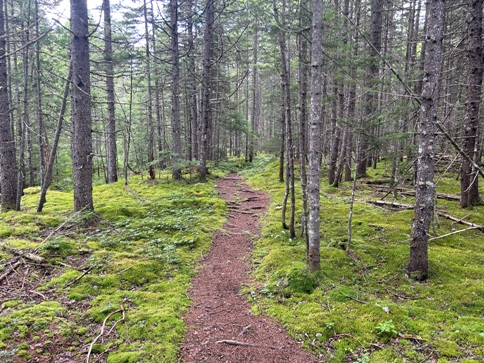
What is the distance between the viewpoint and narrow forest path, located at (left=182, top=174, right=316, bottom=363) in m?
3.96

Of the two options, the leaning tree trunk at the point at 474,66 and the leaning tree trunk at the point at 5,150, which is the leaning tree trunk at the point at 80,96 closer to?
the leaning tree trunk at the point at 5,150

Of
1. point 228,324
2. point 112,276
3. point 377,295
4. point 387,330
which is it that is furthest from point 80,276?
point 377,295

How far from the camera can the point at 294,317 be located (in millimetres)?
4664

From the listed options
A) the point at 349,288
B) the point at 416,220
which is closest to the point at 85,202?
the point at 349,288

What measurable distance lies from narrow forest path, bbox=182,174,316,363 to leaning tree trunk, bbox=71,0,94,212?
4259mm

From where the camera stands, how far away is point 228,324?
4.64 metres

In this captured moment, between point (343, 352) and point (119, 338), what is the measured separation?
10.4ft

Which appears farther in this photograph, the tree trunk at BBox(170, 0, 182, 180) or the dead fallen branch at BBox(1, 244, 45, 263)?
the tree trunk at BBox(170, 0, 182, 180)

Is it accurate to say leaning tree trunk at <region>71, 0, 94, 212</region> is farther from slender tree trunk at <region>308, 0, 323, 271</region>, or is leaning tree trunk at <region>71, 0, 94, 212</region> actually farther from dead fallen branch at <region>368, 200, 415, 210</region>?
dead fallen branch at <region>368, 200, 415, 210</region>

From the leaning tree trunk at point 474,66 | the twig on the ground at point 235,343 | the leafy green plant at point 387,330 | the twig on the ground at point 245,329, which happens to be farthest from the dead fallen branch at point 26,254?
the leaning tree trunk at point 474,66

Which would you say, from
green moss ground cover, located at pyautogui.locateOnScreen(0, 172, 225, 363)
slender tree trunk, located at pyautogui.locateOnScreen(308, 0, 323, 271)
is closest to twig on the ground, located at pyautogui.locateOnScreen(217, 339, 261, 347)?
green moss ground cover, located at pyautogui.locateOnScreen(0, 172, 225, 363)

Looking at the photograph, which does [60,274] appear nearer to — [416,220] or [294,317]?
[294,317]

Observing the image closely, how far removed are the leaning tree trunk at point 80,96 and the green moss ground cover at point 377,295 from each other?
531 centimetres

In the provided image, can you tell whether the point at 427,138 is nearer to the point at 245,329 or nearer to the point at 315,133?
the point at 315,133
